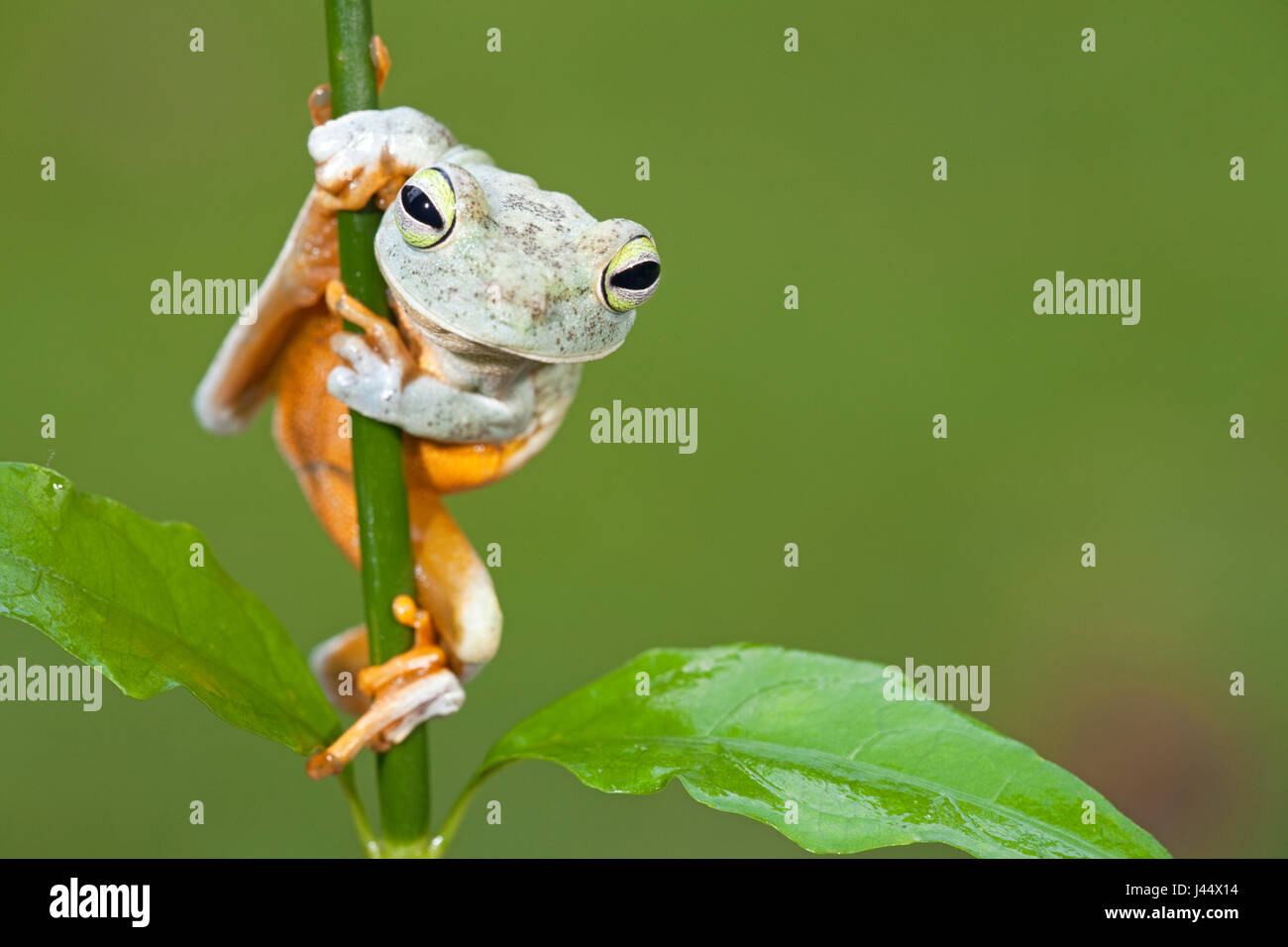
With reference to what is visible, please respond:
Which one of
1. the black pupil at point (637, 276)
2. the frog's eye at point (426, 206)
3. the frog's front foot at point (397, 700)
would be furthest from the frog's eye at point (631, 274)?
the frog's front foot at point (397, 700)

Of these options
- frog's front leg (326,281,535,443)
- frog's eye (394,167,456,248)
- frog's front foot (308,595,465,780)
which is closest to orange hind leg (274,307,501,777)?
frog's front foot (308,595,465,780)

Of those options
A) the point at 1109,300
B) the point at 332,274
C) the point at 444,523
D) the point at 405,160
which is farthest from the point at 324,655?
the point at 1109,300

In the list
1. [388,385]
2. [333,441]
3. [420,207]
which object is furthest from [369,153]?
[333,441]

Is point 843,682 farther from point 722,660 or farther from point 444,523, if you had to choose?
point 444,523

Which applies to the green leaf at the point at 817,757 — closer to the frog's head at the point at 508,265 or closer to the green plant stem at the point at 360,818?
the green plant stem at the point at 360,818

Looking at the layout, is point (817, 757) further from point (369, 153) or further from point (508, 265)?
point (369, 153)
